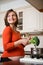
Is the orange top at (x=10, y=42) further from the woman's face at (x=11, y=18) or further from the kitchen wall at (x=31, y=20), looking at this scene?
the kitchen wall at (x=31, y=20)

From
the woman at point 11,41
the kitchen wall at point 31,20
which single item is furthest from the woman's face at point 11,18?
the kitchen wall at point 31,20

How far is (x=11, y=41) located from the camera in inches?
66.5

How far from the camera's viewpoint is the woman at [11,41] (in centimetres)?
160

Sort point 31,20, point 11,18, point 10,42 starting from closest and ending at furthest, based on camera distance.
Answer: point 10,42 → point 11,18 → point 31,20

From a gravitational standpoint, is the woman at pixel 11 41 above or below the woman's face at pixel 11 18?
below

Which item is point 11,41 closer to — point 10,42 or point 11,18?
point 10,42

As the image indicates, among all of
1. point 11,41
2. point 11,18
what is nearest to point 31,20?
point 11,18

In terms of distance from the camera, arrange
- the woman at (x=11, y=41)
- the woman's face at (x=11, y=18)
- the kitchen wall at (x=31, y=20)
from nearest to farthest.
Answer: the woman at (x=11, y=41) → the woman's face at (x=11, y=18) → the kitchen wall at (x=31, y=20)

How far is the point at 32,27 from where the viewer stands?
4.15m

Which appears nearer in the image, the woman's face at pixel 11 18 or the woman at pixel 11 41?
the woman at pixel 11 41

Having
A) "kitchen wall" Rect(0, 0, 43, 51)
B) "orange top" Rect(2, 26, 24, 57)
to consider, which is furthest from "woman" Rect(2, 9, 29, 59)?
"kitchen wall" Rect(0, 0, 43, 51)

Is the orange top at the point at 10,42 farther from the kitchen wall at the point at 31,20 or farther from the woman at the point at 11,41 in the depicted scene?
the kitchen wall at the point at 31,20

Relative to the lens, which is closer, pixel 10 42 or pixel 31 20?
pixel 10 42

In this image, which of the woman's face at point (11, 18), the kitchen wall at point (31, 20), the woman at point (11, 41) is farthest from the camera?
the kitchen wall at point (31, 20)
